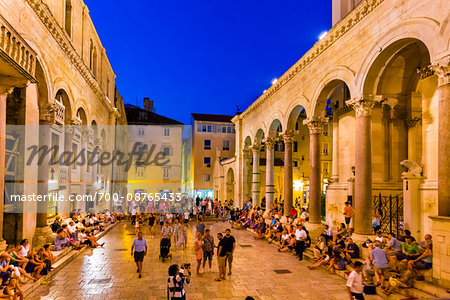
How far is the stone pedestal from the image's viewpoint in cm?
1106

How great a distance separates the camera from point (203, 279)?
35.2 ft

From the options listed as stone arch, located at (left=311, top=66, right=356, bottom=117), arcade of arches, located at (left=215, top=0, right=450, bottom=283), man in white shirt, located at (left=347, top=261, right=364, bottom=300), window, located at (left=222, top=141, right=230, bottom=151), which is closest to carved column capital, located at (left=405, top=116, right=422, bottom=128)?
arcade of arches, located at (left=215, top=0, right=450, bottom=283)

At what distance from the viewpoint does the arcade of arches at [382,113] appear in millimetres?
9078

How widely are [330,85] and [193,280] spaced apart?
1079cm

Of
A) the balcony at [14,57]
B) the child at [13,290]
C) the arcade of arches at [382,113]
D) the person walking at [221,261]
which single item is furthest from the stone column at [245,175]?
the child at [13,290]

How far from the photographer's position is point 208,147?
49.1 metres

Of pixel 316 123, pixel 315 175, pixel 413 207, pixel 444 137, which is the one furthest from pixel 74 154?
pixel 444 137

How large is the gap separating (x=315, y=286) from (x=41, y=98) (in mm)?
13113

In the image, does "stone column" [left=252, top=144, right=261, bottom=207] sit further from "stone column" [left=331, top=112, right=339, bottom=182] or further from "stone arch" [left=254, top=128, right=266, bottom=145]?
"stone column" [left=331, top=112, right=339, bottom=182]

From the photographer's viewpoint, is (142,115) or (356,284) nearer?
(356,284)

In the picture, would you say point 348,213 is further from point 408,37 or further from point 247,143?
point 247,143

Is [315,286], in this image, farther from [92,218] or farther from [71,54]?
[71,54]

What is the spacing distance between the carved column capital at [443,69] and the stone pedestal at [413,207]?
149 inches

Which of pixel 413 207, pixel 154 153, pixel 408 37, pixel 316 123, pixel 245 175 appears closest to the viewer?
pixel 408 37
